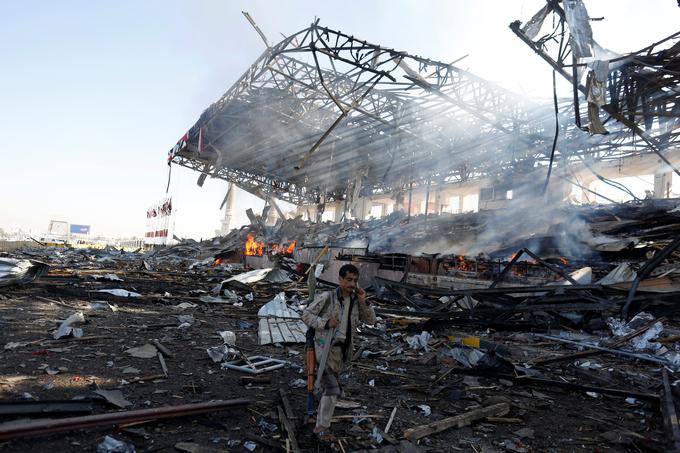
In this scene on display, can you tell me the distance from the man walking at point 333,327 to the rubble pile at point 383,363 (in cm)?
34

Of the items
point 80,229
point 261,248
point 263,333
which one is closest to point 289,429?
point 263,333

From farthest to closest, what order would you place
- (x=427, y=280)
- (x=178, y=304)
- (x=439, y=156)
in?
1. (x=439, y=156)
2. (x=427, y=280)
3. (x=178, y=304)

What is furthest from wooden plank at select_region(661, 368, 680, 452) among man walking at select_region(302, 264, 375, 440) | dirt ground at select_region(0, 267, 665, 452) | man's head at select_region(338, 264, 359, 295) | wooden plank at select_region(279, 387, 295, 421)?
wooden plank at select_region(279, 387, 295, 421)

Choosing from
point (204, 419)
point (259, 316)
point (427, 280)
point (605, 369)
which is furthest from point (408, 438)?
point (427, 280)

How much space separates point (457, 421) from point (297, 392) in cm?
175

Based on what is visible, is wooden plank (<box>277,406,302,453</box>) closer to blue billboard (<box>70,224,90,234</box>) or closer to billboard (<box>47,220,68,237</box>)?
billboard (<box>47,220,68,237</box>)

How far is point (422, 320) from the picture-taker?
8.29 meters

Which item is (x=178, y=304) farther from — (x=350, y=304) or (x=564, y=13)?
(x=564, y=13)

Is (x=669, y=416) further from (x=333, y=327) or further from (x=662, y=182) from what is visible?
(x=662, y=182)

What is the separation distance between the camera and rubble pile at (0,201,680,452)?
329 cm

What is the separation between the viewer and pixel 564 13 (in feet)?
25.7

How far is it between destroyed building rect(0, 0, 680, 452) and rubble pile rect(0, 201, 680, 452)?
3 centimetres

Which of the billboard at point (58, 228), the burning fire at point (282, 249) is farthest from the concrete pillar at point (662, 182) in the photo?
the billboard at point (58, 228)

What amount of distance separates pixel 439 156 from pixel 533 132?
560 cm
